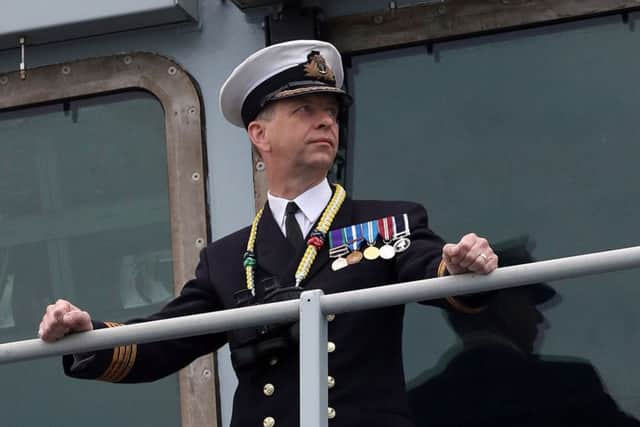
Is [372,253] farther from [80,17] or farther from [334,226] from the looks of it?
[80,17]

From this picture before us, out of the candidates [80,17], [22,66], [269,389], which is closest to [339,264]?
[269,389]

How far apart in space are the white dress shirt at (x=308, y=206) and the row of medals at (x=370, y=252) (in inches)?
4.3

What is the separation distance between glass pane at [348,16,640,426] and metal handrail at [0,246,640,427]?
3.92ft

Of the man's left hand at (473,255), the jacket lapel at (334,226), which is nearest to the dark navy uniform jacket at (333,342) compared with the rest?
the jacket lapel at (334,226)

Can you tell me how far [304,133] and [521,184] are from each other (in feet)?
3.05

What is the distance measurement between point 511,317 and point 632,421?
39cm

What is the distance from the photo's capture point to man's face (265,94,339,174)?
3.55m

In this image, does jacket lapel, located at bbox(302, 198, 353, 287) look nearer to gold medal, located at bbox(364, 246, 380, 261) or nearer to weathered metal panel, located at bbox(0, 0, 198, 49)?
gold medal, located at bbox(364, 246, 380, 261)

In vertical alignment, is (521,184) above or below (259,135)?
below

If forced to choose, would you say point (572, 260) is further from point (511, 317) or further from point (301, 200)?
point (511, 317)

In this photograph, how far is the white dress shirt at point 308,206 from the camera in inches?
140

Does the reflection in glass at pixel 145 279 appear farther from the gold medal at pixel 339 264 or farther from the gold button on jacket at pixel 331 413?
the gold button on jacket at pixel 331 413

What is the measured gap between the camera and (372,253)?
3.43m

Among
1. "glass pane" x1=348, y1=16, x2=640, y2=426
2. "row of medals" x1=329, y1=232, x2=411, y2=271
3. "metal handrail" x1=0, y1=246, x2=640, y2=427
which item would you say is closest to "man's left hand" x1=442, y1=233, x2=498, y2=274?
"metal handrail" x1=0, y1=246, x2=640, y2=427
